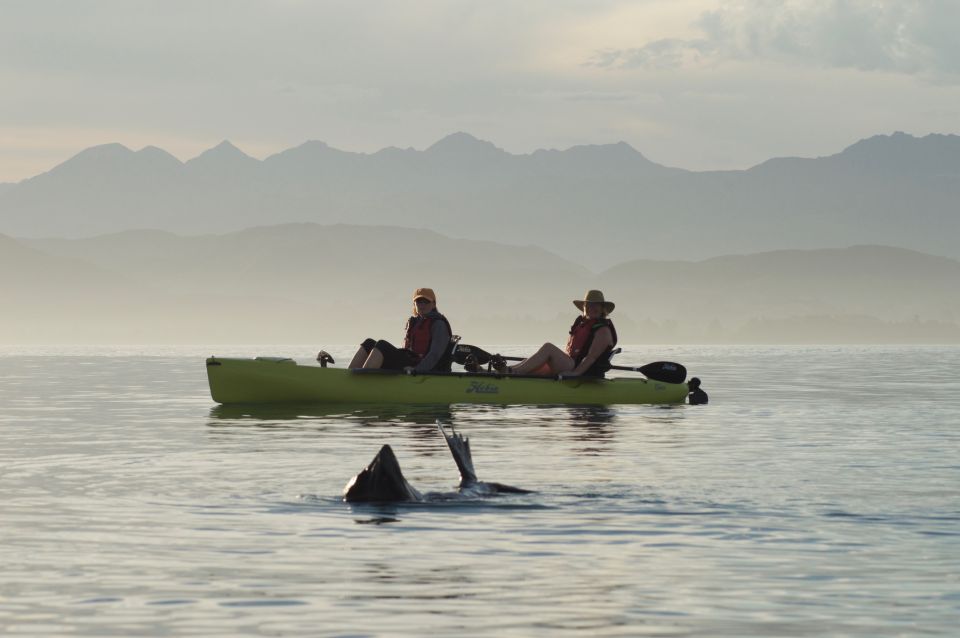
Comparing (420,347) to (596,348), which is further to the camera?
(596,348)

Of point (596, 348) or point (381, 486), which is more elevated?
point (596, 348)

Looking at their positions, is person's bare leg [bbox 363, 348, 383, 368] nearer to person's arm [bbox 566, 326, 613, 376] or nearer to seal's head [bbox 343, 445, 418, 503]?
person's arm [bbox 566, 326, 613, 376]

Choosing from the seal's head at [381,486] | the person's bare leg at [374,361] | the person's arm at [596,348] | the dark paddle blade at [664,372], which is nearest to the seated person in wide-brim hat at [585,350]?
the person's arm at [596,348]

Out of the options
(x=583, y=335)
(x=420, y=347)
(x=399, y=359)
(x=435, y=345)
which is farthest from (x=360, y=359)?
(x=583, y=335)

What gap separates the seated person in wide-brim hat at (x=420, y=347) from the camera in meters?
27.5

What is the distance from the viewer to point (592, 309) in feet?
92.7

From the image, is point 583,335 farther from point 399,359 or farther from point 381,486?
point 381,486

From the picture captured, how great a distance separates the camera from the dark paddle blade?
30.4 m

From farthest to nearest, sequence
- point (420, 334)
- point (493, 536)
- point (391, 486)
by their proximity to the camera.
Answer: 1. point (420, 334)
2. point (391, 486)
3. point (493, 536)

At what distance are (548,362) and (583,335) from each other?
950 mm

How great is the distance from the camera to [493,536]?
11.9m

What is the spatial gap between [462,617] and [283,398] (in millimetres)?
20446

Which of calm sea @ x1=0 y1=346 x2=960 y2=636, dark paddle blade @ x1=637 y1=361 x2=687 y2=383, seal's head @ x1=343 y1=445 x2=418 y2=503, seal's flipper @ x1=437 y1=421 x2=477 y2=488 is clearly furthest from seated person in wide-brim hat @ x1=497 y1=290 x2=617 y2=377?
seal's head @ x1=343 y1=445 x2=418 y2=503

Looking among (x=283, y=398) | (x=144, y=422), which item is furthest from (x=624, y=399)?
(x=144, y=422)
